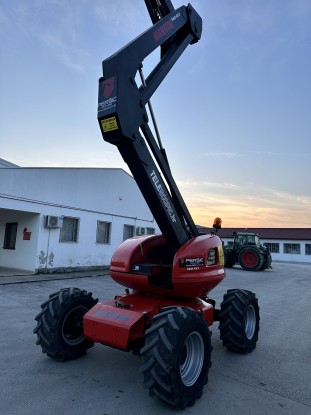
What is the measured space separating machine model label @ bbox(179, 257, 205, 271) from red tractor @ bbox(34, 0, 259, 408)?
1cm

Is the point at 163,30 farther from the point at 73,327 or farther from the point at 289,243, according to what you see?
the point at 289,243

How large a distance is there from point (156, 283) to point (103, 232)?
12005mm

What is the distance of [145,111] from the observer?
151 inches

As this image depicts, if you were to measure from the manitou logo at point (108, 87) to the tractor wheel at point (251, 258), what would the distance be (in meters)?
18.1

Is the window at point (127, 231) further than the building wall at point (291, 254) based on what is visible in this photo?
No

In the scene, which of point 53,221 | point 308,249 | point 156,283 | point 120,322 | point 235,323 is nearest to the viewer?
point 120,322

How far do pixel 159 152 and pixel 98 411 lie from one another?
2.82 metres

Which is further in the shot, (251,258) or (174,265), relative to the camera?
(251,258)

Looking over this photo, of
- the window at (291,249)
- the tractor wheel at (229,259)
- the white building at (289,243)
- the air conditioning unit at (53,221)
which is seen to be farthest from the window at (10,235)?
the window at (291,249)

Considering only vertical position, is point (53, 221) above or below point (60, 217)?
below

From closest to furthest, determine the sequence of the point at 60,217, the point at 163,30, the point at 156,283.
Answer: the point at 163,30 < the point at 156,283 < the point at 60,217

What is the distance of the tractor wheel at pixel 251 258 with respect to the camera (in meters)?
19.8

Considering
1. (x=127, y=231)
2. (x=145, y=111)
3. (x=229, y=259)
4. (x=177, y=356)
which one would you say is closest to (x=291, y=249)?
(x=229, y=259)

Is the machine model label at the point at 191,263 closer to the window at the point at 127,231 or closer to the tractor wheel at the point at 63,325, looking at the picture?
the tractor wheel at the point at 63,325
